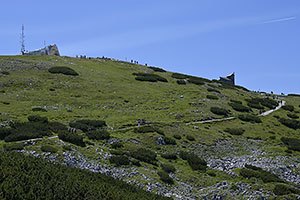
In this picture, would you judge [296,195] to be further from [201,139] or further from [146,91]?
[146,91]

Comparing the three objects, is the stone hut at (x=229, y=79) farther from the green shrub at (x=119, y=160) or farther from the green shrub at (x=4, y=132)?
the green shrub at (x=4, y=132)

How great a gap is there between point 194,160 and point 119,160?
8549 mm

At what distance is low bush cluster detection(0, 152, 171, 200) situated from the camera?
17323mm

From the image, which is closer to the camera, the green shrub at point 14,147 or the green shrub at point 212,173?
the green shrub at point 14,147

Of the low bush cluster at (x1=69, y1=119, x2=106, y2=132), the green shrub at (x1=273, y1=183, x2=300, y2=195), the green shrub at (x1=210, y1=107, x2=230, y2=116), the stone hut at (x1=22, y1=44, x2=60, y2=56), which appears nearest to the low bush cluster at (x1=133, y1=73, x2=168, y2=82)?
the green shrub at (x1=210, y1=107, x2=230, y2=116)

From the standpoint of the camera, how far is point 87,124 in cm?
4209

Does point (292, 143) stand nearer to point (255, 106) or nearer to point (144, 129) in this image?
point (144, 129)

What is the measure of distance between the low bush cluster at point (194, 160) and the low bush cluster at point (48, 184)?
1187 cm

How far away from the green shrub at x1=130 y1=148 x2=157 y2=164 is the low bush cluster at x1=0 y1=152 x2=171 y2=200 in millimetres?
9418

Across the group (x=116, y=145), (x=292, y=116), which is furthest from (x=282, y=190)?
(x=292, y=116)

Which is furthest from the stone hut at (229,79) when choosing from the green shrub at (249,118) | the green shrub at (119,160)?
the green shrub at (119,160)

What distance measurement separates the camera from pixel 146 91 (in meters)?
66.3

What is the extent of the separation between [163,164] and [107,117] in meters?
18.0

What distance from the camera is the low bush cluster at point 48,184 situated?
17.3m
